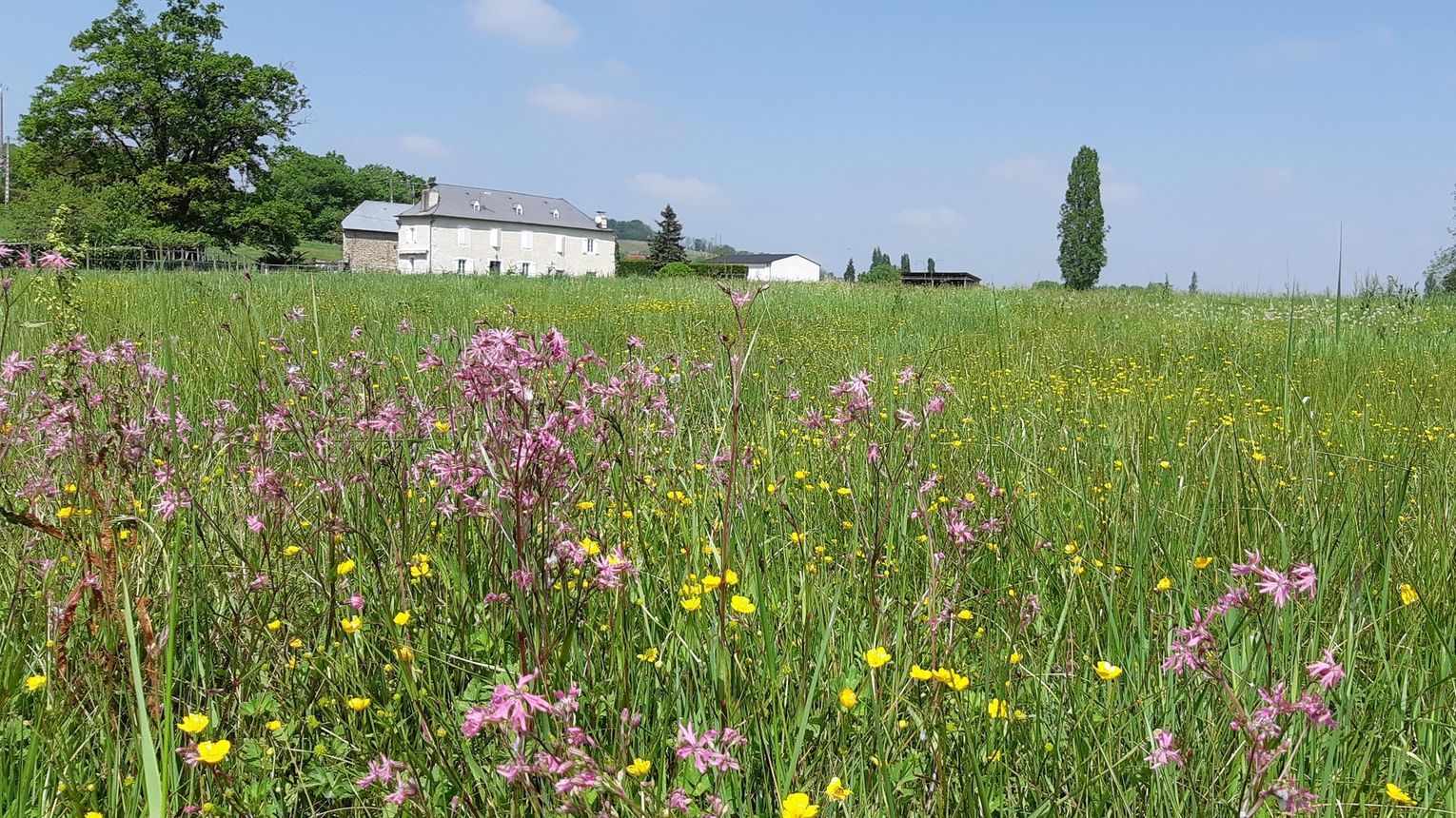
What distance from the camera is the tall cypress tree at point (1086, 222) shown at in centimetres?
6228

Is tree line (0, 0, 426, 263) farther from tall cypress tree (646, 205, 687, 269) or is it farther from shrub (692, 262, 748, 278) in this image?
tall cypress tree (646, 205, 687, 269)

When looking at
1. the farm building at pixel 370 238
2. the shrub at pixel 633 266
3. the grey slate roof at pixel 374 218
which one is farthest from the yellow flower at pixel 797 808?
the grey slate roof at pixel 374 218

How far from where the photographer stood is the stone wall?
208ft

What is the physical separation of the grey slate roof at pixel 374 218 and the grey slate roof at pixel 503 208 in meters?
3.85

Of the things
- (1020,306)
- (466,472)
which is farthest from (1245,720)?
(1020,306)

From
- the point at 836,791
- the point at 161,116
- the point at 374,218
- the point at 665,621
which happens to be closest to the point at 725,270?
the point at 665,621

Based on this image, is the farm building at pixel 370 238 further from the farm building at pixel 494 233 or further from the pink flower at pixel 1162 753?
the pink flower at pixel 1162 753

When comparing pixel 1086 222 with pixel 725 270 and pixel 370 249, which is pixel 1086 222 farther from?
pixel 725 270

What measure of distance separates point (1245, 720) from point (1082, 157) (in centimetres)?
6950

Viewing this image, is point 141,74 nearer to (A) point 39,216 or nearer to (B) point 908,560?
(A) point 39,216

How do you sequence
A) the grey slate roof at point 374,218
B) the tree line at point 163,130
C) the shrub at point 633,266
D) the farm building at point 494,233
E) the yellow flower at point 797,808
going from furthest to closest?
the grey slate roof at point 374,218, the shrub at point 633,266, the farm building at point 494,233, the tree line at point 163,130, the yellow flower at point 797,808

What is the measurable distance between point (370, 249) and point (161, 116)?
1093 inches

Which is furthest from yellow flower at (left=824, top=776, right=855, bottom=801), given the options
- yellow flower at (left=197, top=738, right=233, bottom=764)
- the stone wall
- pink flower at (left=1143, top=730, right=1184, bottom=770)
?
the stone wall

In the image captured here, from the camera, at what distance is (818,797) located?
1.21m
